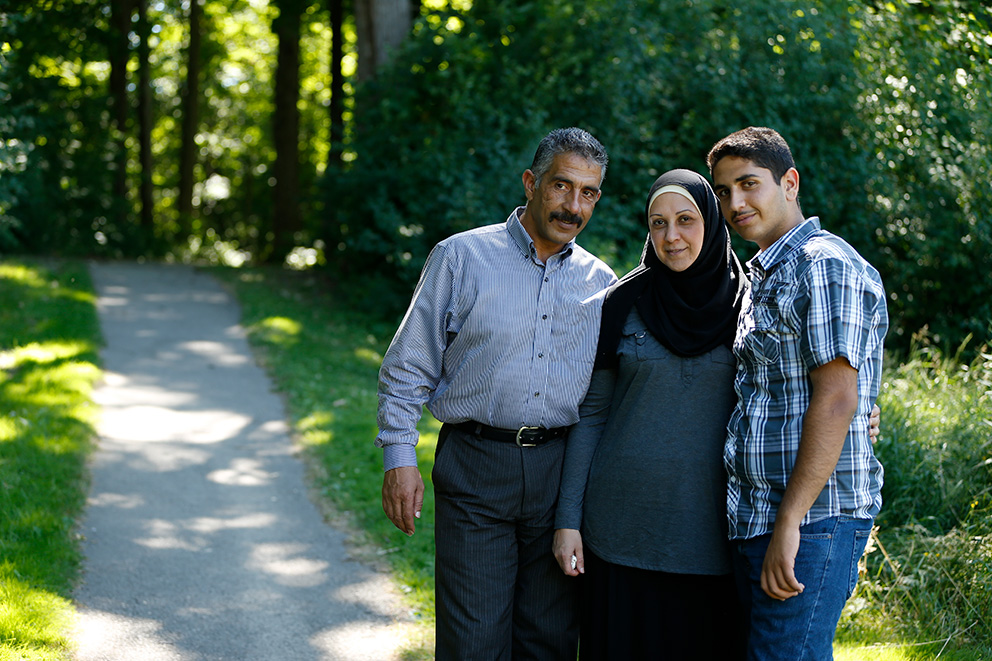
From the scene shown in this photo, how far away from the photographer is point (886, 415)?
6.04 m

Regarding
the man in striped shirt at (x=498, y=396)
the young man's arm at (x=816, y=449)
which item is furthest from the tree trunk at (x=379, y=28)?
the young man's arm at (x=816, y=449)

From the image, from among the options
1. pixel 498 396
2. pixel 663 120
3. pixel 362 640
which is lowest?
pixel 362 640

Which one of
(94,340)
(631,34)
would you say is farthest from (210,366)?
(631,34)

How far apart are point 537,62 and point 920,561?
27.0 ft

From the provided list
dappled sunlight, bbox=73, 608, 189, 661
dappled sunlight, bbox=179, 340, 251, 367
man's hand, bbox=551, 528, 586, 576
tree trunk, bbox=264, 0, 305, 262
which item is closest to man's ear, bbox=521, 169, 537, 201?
man's hand, bbox=551, 528, 586, 576

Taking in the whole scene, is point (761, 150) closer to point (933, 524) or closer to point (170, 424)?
point (933, 524)

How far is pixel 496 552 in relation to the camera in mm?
3207

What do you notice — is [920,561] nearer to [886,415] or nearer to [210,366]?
[886,415]

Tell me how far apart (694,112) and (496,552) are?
9.08m

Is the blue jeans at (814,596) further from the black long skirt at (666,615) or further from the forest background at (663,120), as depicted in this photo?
A: the forest background at (663,120)

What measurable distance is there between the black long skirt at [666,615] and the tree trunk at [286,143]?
15.2 meters

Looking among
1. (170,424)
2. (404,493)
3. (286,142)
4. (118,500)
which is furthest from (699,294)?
(286,142)

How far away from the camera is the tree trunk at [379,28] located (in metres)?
12.6

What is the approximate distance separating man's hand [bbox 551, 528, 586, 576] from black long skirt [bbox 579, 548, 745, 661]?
6 cm
